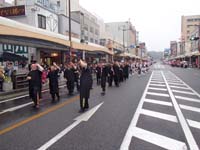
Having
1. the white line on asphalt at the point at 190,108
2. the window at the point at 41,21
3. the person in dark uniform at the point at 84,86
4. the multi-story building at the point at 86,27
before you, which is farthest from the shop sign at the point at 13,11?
the white line on asphalt at the point at 190,108

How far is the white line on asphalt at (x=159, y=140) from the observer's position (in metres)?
5.43

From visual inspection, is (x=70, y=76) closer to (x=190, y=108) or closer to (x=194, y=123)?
(x=190, y=108)

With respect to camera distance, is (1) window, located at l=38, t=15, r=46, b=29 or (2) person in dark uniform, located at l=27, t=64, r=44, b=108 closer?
(2) person in dark uniform, located at l=27, t=64, r=44, b=108

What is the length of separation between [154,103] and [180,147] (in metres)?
5.39

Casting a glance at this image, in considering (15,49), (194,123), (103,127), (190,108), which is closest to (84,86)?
(103,127)

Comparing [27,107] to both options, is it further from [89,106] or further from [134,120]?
[134,120]

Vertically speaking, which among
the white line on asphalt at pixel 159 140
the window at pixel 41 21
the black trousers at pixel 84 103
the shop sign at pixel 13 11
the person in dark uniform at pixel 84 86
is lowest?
the white line on asphalt at pixel 159 140

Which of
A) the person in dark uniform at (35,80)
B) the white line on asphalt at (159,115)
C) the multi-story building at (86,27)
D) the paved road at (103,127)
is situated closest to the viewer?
the paved road at (103,127)

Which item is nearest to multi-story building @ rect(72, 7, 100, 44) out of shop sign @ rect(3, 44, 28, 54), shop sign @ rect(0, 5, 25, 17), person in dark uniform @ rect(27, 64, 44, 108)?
shop sign @ rect(0, 5, 25, 17)

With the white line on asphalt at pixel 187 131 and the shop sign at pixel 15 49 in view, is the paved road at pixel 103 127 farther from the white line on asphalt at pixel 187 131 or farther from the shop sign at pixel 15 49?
the shop sign at pixel 15 49

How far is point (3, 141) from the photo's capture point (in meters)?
5.93

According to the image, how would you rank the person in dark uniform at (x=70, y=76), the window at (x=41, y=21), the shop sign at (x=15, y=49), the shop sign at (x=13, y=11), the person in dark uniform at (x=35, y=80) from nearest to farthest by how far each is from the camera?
the person in dark uniform at (x=35, y=80), the person in dark uniform at (x=70, y=76), the shop sign at (x=15, y=49), the shop sign at (x=13, y=11), the window at (x=41, y=21)

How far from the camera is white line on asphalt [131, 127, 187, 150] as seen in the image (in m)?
5.43

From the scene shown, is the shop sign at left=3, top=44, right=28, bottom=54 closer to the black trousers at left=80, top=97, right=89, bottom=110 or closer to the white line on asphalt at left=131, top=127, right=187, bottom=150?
the black trousers at left=80, top=97, right=89, bottom=110
